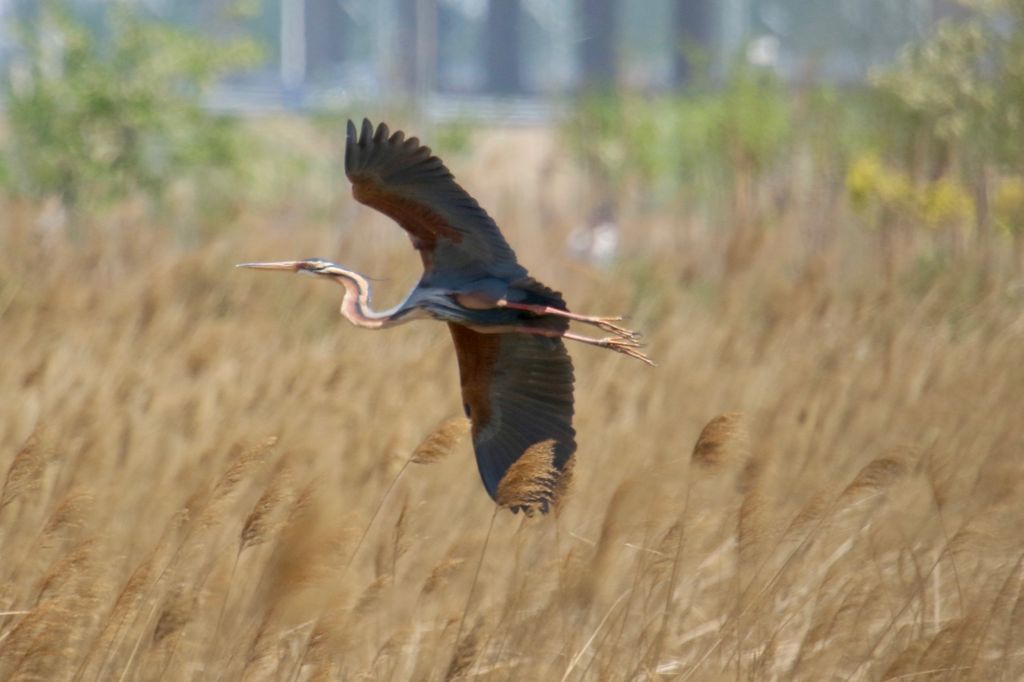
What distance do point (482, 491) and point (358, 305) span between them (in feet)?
3.45

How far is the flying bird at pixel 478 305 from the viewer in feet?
12.4

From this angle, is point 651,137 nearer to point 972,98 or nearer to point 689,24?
point 972,98

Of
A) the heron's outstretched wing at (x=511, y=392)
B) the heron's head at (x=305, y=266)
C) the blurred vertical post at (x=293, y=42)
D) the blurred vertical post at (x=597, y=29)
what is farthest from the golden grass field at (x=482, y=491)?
the blurred vertical post at (x=293, y=42)

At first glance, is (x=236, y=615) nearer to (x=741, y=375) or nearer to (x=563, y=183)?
(x=741, y=375)

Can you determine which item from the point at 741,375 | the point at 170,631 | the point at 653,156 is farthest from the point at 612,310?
the point at 653,156

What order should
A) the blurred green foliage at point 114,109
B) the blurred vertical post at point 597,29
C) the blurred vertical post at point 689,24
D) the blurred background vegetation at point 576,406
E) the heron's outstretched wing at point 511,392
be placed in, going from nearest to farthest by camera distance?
the blurred background vegetation at point 576,406
the heron's outstretched wing at point 511,392
the blurred green foliage at point 114,109
the blurred vertical post at point 689,24
the blurred vertical post at point 597,29

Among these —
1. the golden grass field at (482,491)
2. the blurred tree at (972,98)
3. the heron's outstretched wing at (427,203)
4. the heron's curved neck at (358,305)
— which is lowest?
the golden grass field at (482,491)

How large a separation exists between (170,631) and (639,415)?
111 inches

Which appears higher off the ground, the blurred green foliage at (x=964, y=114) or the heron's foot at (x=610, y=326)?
the blurred green foliage at (x=964, y=114)

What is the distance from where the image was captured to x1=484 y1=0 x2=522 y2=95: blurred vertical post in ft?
173

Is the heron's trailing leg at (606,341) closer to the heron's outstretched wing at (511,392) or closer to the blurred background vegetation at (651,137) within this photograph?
the heron's outstretched wing at (511,392)

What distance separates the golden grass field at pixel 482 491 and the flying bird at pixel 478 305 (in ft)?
0.88

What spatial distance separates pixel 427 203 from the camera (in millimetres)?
3812

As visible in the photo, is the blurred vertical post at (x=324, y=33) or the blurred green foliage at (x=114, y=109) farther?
the blurred vertical post at (x=324, y=33)
